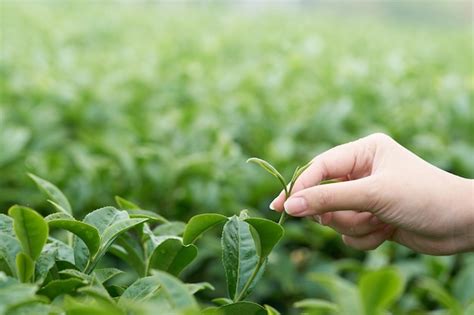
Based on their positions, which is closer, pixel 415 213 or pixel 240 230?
pixel 240 230

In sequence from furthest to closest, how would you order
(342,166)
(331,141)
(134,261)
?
(331,141) → (342,166) → (134,261)

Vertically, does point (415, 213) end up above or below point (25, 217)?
below

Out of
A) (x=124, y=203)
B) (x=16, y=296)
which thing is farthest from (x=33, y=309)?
(x=124, y=203)

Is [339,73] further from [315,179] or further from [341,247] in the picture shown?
[315,179]

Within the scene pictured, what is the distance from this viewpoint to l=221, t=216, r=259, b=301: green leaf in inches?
46.1

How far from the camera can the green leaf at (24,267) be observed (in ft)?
3.25

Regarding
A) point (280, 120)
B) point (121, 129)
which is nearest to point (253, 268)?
point (121, 129)

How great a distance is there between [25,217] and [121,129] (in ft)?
6.21

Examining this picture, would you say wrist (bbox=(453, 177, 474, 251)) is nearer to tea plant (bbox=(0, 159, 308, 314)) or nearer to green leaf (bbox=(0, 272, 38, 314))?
tea plant (bbox=(0, 159, 308, 314))

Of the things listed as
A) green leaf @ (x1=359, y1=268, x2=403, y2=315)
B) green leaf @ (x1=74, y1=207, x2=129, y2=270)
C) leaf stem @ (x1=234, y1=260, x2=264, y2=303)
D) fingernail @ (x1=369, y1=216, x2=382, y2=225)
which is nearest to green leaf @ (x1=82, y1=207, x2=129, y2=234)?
green leaf @ (x1=74, y1=207, x2=129, y2=270)

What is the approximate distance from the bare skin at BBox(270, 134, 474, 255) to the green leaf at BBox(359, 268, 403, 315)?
16.7 inches

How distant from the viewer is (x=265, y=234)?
113cm

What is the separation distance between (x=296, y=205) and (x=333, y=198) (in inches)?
2.8

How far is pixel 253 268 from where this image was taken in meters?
1.18
